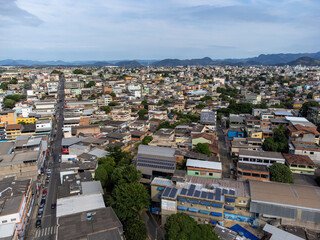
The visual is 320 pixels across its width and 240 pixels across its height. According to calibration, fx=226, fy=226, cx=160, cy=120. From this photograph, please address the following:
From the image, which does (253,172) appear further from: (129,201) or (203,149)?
(129,201)

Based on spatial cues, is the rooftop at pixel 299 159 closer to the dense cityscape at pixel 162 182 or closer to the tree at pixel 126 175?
the dense cityscape at pixel 162 182

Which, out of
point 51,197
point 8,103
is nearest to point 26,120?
point 8,103

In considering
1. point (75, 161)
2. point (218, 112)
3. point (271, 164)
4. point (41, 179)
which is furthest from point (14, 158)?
point (218, 112)

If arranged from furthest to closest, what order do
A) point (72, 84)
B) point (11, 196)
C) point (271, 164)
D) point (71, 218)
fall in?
point (72, 84), point (271, 164), point (11, 196), point (71, 218)

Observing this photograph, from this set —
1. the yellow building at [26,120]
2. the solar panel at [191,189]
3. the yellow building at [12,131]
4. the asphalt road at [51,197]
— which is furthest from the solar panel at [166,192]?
the yellow building at [26,120]

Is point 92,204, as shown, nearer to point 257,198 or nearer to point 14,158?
point 257,198

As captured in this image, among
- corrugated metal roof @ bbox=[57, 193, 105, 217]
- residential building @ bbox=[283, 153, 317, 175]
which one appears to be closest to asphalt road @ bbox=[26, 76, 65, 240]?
corrugated metal roof @ bbox=[57, 193, 105, 217]

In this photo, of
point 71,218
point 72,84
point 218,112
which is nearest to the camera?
point 71,218
